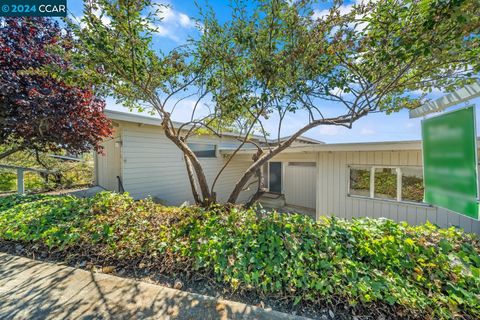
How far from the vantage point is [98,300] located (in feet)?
7.07

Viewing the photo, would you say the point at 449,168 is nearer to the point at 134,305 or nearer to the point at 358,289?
the point at 358,289

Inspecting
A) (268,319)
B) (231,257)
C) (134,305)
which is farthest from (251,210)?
(134,305)

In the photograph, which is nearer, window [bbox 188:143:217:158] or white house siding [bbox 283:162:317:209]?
window [bbox 188:143:217:158]

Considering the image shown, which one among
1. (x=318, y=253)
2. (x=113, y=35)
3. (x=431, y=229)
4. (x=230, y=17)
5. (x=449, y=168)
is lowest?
(x=318, y=253)

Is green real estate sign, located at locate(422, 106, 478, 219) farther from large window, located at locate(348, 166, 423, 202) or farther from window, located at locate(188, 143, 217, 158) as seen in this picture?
window, located at locate(188, 143, 217, 158)

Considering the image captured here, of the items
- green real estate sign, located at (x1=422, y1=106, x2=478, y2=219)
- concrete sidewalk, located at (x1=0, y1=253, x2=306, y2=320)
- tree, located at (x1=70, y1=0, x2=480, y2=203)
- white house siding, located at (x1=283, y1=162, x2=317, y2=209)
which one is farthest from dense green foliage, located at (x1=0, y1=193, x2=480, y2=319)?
white house siding, located at (x1=283, y1=162, x2=317, y2=209)

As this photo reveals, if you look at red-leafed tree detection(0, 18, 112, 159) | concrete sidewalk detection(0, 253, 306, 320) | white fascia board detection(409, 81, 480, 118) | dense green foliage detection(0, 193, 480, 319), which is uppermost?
red-leafed tree detection(0, 18, 112, 159)

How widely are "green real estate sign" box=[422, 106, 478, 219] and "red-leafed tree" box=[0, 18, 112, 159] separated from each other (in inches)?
240

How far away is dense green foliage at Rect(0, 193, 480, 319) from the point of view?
6.64 feet

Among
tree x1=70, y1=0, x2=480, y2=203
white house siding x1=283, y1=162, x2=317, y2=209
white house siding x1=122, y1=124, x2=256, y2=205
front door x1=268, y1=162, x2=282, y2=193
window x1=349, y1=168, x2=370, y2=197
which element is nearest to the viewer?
tree x1=70, y1=0, x2=480, y2=203

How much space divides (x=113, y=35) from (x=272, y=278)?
3888mm

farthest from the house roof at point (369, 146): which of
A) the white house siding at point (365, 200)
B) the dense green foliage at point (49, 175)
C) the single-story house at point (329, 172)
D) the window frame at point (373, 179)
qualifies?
the dense green foliage at point (49, 175)

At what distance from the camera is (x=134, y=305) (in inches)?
82.6

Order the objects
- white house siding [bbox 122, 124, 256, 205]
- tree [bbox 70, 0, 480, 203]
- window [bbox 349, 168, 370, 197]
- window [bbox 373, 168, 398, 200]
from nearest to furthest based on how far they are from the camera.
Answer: tree [bbox 70, 0, 480, 203] → window [bbox 373, 168, 398, 200] → window [bbox 349, 168, 370, 197] → white house siding [bbox 122, 124, 256, 205]
